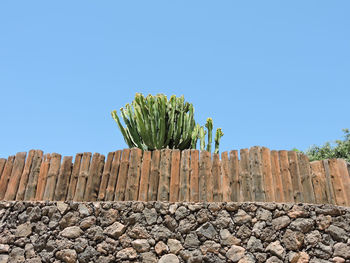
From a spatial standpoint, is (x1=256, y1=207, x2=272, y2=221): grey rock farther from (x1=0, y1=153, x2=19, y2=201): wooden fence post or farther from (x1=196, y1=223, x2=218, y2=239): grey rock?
(x1=0, y1=153, x2=19, y2=201): wooden fence post

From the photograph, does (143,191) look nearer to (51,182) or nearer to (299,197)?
(51,182)

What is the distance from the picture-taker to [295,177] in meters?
5.75

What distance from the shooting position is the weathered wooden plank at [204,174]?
5688 mm

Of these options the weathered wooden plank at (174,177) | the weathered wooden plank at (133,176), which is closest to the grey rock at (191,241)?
the weathered wooden plank at (174,177)

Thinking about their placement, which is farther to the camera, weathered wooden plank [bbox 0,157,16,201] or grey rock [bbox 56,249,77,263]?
weathered wooden plank [bbox 0,157,16,201]

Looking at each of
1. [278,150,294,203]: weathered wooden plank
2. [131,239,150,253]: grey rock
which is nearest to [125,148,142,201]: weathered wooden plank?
[131,239,150,253]: grey rock

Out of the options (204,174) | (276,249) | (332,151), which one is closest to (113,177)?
(204,174)

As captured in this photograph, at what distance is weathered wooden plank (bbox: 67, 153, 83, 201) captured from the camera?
620 centimetres

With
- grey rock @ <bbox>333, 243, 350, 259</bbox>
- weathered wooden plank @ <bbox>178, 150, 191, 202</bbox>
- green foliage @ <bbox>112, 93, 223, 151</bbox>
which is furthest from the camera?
green foliage @ <bbox>112, 93, 223, 151</bbox>

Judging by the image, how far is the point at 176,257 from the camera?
212 inches

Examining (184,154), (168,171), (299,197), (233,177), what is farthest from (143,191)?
(299,197)

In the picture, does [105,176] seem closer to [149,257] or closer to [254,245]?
[149,257]

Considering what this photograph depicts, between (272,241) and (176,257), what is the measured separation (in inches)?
59.7

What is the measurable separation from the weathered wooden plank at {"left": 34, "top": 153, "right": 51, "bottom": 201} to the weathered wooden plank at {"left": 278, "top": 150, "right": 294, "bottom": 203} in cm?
431
